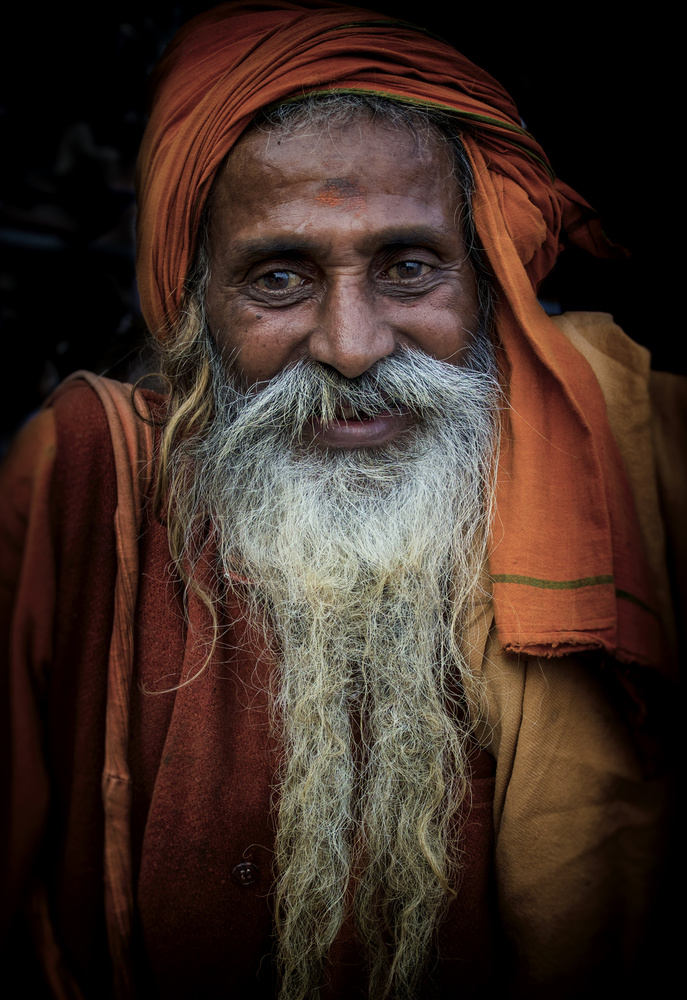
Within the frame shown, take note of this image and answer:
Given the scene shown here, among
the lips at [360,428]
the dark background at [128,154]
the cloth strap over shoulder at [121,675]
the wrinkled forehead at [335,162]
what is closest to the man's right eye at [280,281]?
the wrinkled forehead at [335,162]

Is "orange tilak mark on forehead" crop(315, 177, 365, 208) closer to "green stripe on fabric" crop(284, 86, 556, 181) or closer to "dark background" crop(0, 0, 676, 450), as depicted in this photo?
"green stripe on fabric" crop(284, 86, 556, 181)

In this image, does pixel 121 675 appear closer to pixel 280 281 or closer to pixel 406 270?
pixel 280 281

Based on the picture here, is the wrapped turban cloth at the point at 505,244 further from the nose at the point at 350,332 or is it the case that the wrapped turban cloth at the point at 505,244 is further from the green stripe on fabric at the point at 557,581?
the nose at the point at 350,332

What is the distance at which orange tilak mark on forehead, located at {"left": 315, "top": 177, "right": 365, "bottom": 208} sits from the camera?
1223 millimetres

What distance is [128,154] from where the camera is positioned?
6.01 ft

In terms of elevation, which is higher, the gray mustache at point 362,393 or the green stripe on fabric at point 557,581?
the gray mustache at point 362,393

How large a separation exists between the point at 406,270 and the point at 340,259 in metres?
0.17

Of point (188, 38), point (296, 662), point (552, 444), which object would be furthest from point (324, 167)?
point (296, 662)

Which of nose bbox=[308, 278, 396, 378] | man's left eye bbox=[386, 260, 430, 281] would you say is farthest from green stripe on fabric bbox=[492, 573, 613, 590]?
man's left eye bbox=[386, 260, 430, 281]

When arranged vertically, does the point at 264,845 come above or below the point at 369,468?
below

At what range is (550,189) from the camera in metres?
1.36

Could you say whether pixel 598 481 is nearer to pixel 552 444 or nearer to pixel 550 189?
pixel 552 444

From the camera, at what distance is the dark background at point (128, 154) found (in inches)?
58.3

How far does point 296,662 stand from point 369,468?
0.46 m
